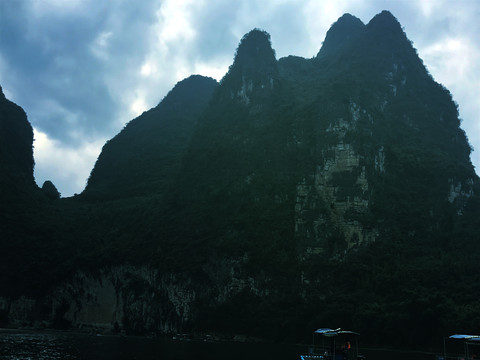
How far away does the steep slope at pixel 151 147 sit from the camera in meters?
136

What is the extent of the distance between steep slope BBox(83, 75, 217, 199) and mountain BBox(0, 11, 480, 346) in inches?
671

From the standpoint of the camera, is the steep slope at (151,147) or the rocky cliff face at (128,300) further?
the steep slope at (151,147)

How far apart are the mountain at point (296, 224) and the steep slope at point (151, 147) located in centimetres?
1705

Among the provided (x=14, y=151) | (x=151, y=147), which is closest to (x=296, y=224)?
(x=151, y=147)

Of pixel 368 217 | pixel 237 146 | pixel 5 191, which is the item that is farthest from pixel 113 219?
pixel 368 217

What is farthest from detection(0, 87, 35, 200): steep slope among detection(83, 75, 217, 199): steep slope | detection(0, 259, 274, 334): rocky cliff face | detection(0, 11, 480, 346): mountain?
detection(0, 259, 274, 334): rocky cliff face

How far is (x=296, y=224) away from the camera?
78875 mm

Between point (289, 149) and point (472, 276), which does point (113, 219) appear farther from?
point (472, 276)

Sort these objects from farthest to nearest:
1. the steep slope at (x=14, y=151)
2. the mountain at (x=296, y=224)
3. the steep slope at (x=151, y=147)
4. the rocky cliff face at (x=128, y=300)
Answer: the steep slope at (x=151, y=147), the steep slope at (x=14, y=151), the rocky cliff face at (x=128, y=300), the mountain at (x=296, y=224)

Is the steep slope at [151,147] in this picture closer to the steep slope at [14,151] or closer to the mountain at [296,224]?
the mountain at [296,224]

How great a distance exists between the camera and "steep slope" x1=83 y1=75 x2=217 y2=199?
136250 mm

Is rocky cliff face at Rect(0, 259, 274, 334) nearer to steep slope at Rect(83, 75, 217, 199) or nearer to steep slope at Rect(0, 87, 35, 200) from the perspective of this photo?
steep slope at Rect(0, 87, 35, 200)

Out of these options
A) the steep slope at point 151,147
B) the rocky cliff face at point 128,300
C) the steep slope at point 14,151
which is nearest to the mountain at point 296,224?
the rocky cliff face at point 128,300

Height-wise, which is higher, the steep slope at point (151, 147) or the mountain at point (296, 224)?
the steep slope at point (151, 147)
